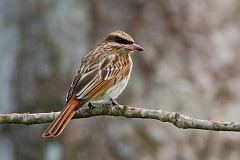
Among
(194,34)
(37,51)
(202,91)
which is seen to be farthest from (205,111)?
(37,51)

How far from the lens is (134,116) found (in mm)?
6387

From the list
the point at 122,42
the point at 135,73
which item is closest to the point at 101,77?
the point at 122,42

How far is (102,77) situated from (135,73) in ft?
9.51

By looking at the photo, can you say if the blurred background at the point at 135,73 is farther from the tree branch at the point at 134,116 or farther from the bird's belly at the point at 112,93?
the tree branch at the point at 134,116

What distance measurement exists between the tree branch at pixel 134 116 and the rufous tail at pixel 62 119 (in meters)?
0.10

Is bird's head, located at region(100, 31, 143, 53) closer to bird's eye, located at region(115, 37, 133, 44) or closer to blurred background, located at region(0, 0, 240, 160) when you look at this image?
bird's eye, located at region(115, 37, 133, 44)

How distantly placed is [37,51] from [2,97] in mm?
719

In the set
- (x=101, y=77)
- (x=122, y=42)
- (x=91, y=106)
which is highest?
(x=122, y=42)

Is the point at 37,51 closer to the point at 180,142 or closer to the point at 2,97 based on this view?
the point at 2,97

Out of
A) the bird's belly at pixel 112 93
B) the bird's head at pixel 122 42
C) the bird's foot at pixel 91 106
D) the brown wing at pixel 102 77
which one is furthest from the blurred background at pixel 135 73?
the bird's foot at pixel 91 106

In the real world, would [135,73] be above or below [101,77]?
above

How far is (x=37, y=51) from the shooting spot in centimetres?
1019

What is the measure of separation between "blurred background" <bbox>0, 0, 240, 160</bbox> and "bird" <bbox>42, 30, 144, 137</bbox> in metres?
2.31

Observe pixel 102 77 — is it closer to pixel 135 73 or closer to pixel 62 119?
pixel 62 119
